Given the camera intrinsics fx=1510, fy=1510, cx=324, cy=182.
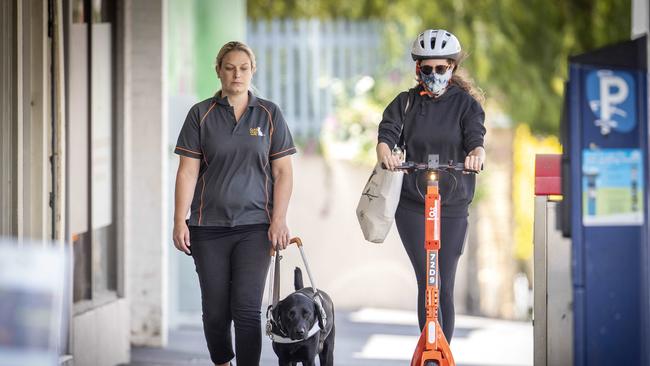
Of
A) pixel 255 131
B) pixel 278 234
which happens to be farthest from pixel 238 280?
pixel 255 131

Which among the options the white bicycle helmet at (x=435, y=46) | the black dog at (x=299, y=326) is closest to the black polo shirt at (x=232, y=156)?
the black dog at (x=299, y=326)

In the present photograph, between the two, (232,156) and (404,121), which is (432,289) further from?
(232,156)

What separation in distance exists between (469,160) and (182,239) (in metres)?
1.52

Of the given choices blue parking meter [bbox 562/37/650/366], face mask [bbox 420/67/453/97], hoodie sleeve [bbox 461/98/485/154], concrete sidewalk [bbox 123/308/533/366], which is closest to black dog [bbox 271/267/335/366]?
hoodie sleeve [bbox 461/98/485/154]

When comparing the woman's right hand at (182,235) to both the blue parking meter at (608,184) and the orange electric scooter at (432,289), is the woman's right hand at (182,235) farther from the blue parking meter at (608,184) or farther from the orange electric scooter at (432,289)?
the blue parking meter at (608,184)

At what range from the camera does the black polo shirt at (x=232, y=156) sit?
7.61 meters

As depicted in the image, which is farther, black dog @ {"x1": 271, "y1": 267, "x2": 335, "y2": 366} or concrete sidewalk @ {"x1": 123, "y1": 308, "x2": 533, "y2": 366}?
concrete sidewalk @ {"x1": 123, "y1": 308, "x2": 533, "y2": 366}

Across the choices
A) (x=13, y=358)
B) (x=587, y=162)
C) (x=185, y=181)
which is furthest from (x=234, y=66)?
(x=13, y=358)

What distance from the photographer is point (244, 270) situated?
7.61 metres

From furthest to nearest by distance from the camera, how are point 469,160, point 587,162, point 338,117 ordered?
1. point 338,117
2. point 469,160
3. point 587,162

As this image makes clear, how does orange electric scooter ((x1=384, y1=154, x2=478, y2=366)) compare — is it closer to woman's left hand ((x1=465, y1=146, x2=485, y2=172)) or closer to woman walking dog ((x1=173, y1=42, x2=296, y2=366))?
woman's left hand ((x1=465, y1=146, x2=485, y2=172))

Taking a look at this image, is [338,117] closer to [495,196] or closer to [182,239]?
[495,196]

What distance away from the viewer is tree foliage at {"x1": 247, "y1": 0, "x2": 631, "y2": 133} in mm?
20016

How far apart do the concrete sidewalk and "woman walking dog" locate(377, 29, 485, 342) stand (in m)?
2.43
